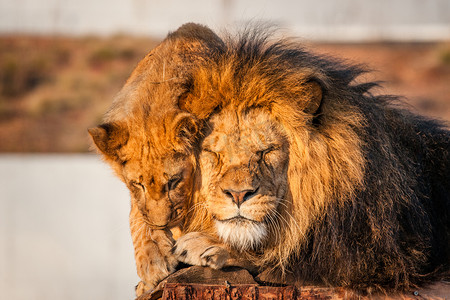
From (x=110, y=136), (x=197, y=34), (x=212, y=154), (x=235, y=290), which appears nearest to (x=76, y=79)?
(x=197, y=34)

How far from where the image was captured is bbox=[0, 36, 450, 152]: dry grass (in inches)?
653

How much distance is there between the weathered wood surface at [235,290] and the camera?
263cm

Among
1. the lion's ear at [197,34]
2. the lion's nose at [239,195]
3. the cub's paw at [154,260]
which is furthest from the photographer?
the lion's ear at [197,34]

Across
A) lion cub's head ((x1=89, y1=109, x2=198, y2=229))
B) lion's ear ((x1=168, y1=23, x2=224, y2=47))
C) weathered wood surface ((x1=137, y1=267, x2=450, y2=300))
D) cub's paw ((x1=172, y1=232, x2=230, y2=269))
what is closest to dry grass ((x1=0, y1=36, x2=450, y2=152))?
lion's ear ((x1=168, y1=23, x2=224, y2=47))

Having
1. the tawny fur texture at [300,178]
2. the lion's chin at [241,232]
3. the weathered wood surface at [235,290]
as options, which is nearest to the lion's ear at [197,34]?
the tawny fur texture at [300,178]

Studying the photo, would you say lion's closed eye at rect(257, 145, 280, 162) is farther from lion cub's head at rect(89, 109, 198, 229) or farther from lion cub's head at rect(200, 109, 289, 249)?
lion cub's head at rect(89, 109, 198, 229)

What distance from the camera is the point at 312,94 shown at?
9.59 ft

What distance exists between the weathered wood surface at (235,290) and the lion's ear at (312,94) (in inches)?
32.5

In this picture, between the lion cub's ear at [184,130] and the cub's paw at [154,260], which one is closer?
the lion cub's ear at [184,130]

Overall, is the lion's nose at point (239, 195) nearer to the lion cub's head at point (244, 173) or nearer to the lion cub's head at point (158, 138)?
the lion cub's head at point (244, 173)

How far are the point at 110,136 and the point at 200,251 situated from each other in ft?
2.46

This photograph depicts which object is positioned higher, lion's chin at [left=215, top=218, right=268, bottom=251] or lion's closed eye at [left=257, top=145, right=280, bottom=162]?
lion's closed eye at [left=257, top=145, right=280, bottom=162]

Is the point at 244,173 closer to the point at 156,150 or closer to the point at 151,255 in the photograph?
the point at 156,150

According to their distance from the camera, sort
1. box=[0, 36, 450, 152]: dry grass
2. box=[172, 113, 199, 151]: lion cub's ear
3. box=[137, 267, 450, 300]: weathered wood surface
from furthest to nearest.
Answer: box=[0, 36, 450, 152]: dry grass < box=[172, 113, 199, 151]: lion cub's ear < box=[137, 267, 450, 300]: weathered wood surface
